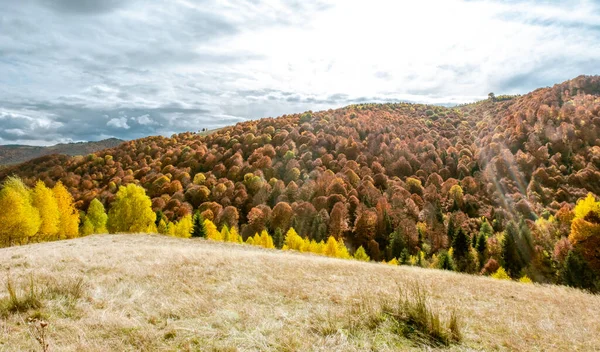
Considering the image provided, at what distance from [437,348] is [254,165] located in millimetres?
164306

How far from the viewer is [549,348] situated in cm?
729

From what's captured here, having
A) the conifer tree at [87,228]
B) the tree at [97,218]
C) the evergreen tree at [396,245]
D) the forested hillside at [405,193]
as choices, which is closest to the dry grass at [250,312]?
the forested hillside at [405,193]

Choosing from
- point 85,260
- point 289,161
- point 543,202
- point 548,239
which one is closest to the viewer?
point 85,260

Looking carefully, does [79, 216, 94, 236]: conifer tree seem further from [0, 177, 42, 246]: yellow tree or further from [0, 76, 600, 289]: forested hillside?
[0, 76, 600, 289]: forested hillside

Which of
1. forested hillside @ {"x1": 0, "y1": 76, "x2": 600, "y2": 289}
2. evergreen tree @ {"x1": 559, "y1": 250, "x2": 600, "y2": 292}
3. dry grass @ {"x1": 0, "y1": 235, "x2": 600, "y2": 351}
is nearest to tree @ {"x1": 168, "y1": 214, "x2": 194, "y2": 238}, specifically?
forested hillside @ {"x1": 0, "y1": 76, "x2": 600, "y2": 289}

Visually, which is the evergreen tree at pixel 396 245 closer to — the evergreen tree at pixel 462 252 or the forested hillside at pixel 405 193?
the forested hillside at pixel 405 193

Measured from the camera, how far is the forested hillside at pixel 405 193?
7450 centimetres

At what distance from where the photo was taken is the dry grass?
6.59 m

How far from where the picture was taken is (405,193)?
14362 cm

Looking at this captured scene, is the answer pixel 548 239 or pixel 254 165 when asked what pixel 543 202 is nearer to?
pixel 548 239

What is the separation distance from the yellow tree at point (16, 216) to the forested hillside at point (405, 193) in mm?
42334

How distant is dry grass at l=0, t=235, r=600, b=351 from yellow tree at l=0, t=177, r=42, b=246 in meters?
34.7

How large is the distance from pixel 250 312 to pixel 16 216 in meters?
48.0

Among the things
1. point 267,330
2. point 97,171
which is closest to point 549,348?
point 267,330
